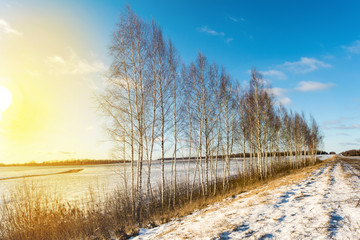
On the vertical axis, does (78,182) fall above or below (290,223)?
below

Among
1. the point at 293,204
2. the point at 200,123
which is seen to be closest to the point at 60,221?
the point at 293,204

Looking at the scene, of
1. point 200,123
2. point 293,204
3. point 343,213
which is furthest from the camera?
point 200,123

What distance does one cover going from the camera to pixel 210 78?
1449cm

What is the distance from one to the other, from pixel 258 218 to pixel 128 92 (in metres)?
7.70

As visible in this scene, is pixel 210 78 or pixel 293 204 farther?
pixel 210 78

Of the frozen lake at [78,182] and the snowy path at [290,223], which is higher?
the snowy path at [290,223]

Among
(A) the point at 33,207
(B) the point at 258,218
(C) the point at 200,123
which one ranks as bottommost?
(A) the point at 33,207

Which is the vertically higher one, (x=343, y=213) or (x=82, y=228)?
(x=343, y=213)

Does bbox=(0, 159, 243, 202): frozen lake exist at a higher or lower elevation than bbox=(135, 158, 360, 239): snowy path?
lower

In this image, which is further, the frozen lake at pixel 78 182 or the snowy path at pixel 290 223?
the frozen lake at pixel 78 182

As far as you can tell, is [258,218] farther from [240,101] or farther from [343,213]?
[240,101]

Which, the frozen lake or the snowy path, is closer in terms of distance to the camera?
the snowy path

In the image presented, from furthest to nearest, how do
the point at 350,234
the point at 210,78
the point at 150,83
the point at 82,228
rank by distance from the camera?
the point at 210,78 < the point at 150,83 < the point at 82,228 < the point at 350,234

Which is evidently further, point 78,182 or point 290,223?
point 78,182
